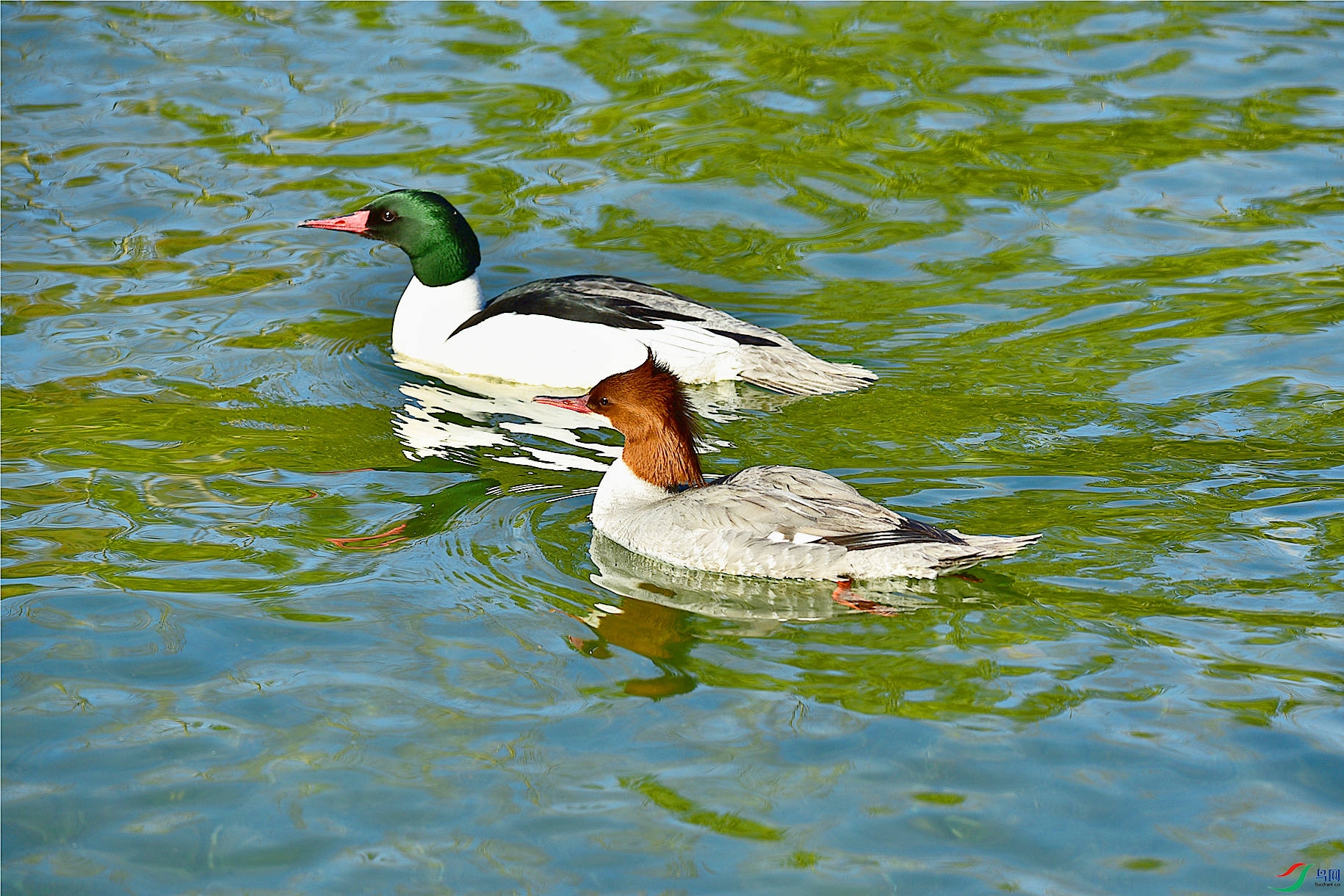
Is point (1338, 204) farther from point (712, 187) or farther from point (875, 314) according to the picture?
point (712, 187)

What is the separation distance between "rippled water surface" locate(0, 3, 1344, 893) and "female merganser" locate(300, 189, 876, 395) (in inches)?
12.3

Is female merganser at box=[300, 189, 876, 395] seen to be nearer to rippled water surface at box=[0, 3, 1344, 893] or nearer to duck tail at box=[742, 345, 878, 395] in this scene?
duck tail at box=[742, 345, 878, 395]

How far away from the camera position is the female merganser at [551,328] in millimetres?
9016

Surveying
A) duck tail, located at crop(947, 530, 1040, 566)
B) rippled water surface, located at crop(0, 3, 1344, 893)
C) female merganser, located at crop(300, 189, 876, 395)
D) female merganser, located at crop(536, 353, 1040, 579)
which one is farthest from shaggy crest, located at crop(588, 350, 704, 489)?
female merganser, located at crop(300, 189, 876, 395)

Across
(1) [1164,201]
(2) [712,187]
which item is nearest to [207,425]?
(2) [712,187]

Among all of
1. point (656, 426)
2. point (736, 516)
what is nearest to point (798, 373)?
point (656, 426)

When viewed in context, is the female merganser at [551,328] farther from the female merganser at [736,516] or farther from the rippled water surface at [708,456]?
the female merganser at [736,516]

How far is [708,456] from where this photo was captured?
8172 millimetres

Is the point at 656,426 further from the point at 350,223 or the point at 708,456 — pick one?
the point at 350,223

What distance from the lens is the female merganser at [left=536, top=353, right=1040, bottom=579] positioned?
636 cm

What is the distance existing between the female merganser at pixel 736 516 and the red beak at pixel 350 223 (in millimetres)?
3058

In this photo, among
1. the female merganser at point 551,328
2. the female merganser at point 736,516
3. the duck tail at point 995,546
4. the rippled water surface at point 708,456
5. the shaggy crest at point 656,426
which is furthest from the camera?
the female merganser at point 551,328

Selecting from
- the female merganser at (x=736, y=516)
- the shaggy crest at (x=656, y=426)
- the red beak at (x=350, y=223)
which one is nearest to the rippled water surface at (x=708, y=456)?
the female merganser at (x=736, y=516)

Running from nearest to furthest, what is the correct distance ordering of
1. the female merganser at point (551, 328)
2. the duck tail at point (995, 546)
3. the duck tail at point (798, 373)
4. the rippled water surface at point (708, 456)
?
the rippled water surface at point (708, 456) → the duck tail at point (995, 546) → the duck tail at point (798, 373) → the female merganser at point (551, 328)
